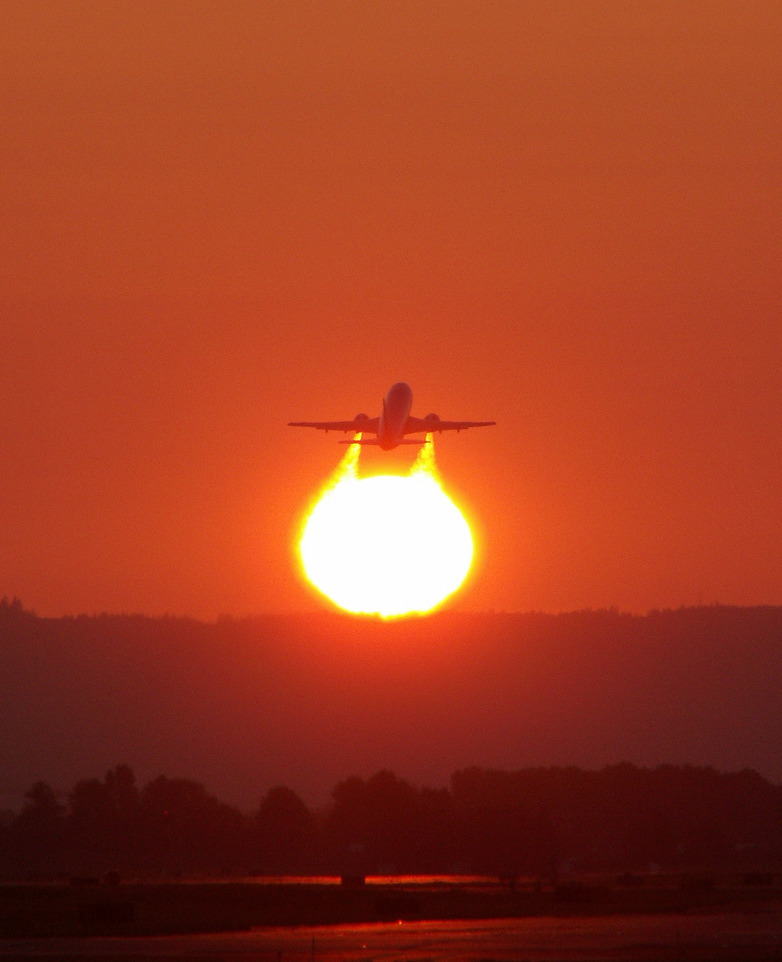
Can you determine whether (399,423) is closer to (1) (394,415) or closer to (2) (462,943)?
(1) (394,415)

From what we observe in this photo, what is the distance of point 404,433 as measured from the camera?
161625 mm

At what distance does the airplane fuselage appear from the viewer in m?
158

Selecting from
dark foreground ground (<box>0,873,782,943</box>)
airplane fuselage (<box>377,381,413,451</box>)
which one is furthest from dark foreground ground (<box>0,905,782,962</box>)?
airplane fuselage (<box>377,381,413,451</box>)

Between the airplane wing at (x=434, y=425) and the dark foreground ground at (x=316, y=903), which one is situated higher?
the airplane wing at (x=434, y=425)

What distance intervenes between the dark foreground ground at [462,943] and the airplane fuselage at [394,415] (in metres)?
49.0

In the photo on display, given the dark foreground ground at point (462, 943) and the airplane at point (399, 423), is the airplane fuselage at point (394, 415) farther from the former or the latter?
the dark foreground ground at point (462, 943)

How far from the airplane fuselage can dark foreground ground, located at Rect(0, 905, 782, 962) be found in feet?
161

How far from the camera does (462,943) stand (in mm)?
101500

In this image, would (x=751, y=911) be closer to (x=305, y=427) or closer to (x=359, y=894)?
(x=359, y=894)

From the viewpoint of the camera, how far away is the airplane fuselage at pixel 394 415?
15775 cm

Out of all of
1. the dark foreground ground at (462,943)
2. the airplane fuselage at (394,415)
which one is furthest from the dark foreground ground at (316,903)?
the airplane fuselage at (394,415)

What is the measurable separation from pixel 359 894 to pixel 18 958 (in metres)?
53.2

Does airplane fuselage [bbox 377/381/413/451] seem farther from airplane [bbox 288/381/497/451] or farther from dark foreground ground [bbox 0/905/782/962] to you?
dark foreground ground [bbox 0/905/782/962]

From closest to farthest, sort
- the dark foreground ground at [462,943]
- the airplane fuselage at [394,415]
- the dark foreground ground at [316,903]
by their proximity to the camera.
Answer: the dark foreground ground at [462,943]
the dark foreground ground at [316,903]
the airplane fuselage at [394,415]
